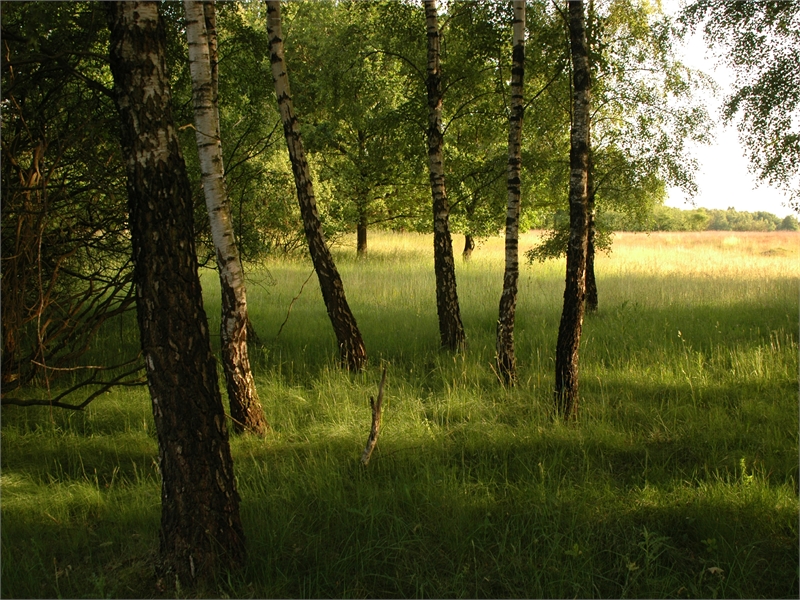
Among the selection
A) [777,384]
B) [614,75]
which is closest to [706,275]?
[614,75]

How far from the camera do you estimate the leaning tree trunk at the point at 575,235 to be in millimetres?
5980

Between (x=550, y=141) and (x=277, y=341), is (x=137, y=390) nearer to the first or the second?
(x=277, y=341)

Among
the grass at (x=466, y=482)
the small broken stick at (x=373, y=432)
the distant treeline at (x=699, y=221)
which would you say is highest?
the distant treeline at (x=699, y=221)

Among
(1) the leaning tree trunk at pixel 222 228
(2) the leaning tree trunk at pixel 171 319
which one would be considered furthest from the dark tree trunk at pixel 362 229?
(2) the leaning tree trunk at pixel 171 319

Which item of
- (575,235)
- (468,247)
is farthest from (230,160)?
(468,247)

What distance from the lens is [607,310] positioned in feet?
41.4

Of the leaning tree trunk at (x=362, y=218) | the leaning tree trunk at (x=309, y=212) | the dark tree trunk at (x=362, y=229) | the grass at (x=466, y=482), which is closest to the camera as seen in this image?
the grass at (x=466, y=482)

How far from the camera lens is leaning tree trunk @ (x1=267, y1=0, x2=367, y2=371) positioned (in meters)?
7.56

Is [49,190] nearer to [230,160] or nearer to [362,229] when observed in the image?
[230,160]

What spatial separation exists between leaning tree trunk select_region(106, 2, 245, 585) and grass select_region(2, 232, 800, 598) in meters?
0.33

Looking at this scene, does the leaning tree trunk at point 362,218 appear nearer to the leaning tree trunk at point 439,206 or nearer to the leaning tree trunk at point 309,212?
the leaning tree trunk at point 439,206

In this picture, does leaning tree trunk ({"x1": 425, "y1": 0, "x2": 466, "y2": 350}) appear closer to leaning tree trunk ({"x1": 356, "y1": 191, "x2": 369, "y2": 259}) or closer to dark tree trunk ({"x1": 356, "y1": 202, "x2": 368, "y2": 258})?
leaning tree trunk ({"x1": 356, "y1": 191, "x2": 369, "y2": 259})

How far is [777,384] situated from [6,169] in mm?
8799

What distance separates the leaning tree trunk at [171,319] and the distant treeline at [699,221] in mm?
11337
